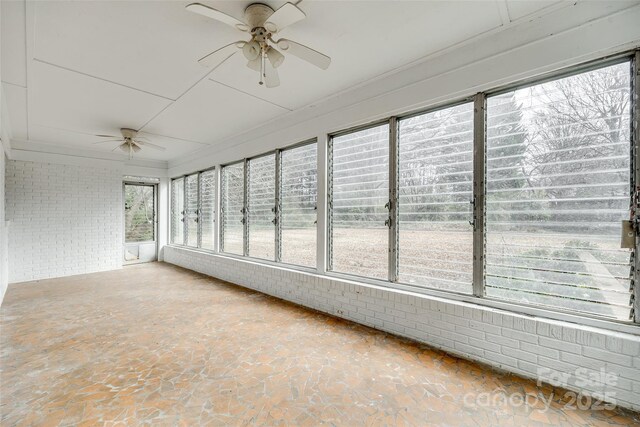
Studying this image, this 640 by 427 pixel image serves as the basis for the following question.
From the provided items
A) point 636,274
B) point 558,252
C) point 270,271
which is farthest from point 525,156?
point 270,271

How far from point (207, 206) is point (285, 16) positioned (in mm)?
5085

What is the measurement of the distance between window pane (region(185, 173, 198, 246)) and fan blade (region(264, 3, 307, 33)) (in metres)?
5.48

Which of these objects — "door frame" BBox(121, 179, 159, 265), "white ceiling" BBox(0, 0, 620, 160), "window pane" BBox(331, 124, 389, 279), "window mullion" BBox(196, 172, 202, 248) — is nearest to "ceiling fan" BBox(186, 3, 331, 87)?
"white ceiling" BBox(0, 0, 620, 160)

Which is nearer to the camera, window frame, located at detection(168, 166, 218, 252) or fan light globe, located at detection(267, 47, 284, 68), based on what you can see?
fan light globe, located at detection(267, 47, 284, 68)

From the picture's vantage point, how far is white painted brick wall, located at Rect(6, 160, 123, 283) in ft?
17.3

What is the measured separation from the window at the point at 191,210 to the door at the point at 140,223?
129cm

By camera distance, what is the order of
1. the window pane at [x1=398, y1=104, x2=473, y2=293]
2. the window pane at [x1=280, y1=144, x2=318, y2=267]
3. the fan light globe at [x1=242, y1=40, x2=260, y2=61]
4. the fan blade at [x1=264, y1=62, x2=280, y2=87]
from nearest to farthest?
the fan light globe at [x1=242, y1=40, x2=260, y2=61]
the fan blade at [x1=264, y1=62, x2=280, y2=87]
the window pane at [x1=398, y1=104, x2=473, y2=293]
the window pane at [x1=280, y1=144, x2=318, y2=267]

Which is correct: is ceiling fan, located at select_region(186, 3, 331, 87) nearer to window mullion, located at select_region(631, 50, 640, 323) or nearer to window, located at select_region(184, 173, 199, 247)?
window mullion, located at select_region(631, 50, 640, 323)

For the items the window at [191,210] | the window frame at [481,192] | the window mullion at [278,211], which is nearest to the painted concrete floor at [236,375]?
the window frame at [481,192]

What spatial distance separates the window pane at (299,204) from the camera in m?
3.87

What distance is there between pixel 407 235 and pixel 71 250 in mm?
7082

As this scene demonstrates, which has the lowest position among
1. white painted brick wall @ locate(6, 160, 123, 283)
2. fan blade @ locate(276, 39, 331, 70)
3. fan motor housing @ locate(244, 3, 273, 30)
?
white painted brick wall @ locate(6, 160, 123, 283)

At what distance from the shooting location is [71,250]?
5.88 m

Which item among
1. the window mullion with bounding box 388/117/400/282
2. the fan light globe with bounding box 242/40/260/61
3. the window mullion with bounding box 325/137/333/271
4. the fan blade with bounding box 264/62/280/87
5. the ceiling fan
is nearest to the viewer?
the ceiling fan
